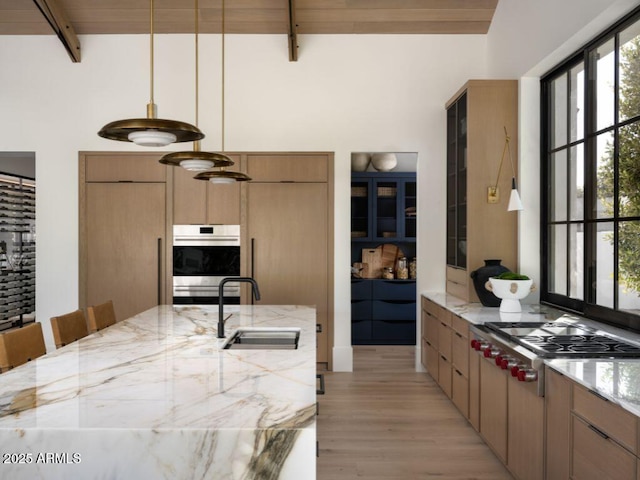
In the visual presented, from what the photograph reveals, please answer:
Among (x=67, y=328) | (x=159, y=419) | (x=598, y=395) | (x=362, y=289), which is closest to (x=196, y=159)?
(x=67, y=328)

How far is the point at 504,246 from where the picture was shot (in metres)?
4.41

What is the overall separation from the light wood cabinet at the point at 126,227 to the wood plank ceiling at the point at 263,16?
4.27 ft

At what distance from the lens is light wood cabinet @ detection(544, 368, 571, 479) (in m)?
2.10

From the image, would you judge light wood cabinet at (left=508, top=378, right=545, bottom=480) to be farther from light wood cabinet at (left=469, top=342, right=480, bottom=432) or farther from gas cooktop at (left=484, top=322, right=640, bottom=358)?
light wood cabinet at (left=469, top=342, right=480, bottom=432)

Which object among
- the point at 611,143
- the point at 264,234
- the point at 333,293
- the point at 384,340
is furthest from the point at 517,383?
the point at 384,340

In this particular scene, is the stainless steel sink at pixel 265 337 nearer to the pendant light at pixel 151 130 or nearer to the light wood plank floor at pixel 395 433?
the light wood plank floor at pixel 395 433

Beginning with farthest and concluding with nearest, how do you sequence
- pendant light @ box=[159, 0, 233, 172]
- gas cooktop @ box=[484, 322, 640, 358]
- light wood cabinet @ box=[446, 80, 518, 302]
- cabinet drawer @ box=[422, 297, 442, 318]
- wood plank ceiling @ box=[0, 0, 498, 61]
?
wood plank ceiling @ box=[0, 0, 498, 61] → cabinet drawer @ box=[422, 297, 442, 318] → light wood cabinet @ box=[446, 80, 518, 302] → pendant light @ box=[159, 0, 233, 172] → gas cooktop @ box=[484, 322, 640, 358]

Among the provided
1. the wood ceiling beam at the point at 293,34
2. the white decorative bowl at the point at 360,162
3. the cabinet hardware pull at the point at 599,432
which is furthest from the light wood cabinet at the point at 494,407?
the white decorative bowl at the point at 360,162

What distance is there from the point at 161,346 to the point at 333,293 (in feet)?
9.37

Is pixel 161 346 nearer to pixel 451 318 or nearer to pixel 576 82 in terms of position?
pixel 451 318

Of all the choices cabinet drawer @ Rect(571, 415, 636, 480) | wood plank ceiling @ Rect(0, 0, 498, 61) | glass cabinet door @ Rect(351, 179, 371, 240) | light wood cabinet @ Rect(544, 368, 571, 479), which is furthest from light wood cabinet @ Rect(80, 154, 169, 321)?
cabinet drawer @ Rect(571, 415, 636, 480)

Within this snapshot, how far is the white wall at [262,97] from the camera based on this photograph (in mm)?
5250

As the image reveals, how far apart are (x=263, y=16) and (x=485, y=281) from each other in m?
3.19

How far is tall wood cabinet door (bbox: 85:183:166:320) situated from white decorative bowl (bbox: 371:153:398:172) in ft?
8.73
